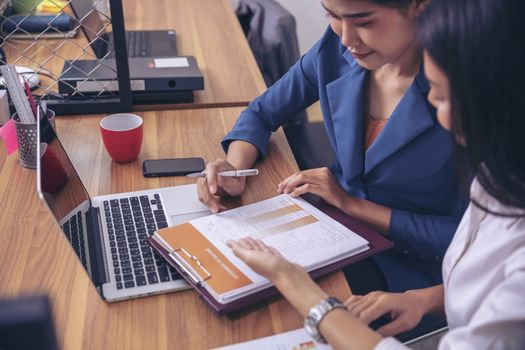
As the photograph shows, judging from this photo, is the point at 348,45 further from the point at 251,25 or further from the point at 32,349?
the point at 251,25

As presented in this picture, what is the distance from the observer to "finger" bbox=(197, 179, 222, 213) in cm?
104

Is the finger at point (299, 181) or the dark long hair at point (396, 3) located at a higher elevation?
the dark long hair at point (396, 3)

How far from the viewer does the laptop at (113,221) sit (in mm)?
852

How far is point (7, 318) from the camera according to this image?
0.47 meters

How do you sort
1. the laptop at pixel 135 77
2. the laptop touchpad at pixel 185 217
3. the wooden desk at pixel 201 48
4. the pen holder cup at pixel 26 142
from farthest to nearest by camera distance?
1. the wooden desk at pixel 201 48
2. the laptop at pixel 135 77
3. the pen holder cup at pixel 26 142
4. the laptop touchpad at pixel 185 217

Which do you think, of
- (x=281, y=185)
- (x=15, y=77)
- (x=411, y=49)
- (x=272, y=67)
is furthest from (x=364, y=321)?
(x=272, y=67)

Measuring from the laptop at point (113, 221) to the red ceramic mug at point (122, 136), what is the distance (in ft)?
0.45

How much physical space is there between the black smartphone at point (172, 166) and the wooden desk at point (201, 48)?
0.99 feet

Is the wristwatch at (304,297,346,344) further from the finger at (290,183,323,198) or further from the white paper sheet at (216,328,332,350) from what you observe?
the finger at (290,183,323,198)

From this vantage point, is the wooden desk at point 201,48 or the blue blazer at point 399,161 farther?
the wooden desk at point 201,48

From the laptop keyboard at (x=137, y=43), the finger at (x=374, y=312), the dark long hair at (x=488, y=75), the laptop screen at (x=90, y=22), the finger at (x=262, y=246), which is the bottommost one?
the finger at (x=374, y=312)

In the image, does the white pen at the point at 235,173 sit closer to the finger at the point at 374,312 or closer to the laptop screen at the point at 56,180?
the laptop screen at the point at 56,180

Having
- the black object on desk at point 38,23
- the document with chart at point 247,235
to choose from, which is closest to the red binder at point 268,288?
the document with chart at point 247,235

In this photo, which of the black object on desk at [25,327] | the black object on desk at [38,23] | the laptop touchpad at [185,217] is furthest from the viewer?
the black object on desk at [38,23]
